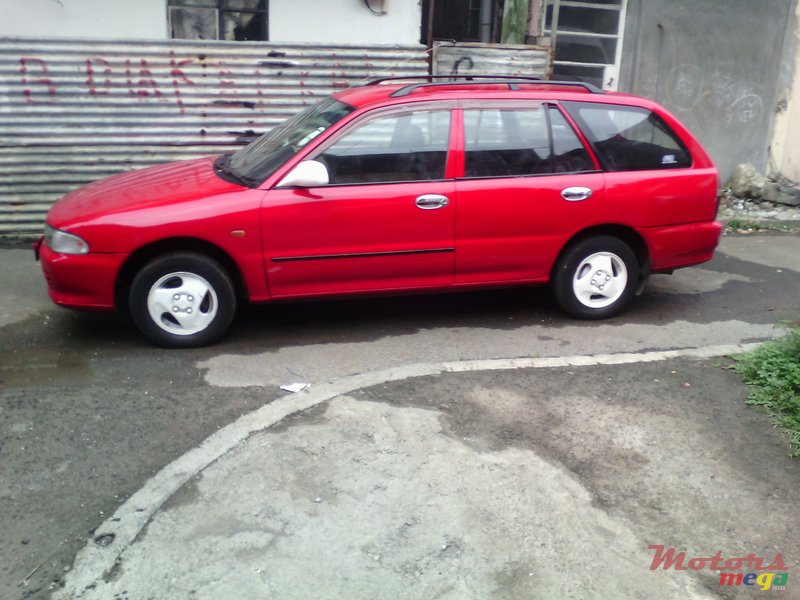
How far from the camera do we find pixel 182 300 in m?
5.56

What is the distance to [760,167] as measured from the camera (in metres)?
11.4

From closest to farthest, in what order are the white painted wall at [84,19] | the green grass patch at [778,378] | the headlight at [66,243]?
the green grass patch at [778,378] → the headlight at [66,243] → the white painted wall at [84,19]

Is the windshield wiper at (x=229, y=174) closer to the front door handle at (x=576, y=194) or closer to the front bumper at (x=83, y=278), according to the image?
the front bumper at (x=83, y=278)

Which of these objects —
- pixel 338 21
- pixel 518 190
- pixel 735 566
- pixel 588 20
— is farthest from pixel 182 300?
pixel 588 20

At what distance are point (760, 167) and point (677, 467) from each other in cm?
832

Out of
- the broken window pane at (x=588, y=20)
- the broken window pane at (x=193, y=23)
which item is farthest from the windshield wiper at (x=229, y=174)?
the broken window pane at (x=588, y=20)

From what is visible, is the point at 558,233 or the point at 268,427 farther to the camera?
the point at 558,233

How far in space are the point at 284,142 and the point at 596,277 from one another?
8.03 ft

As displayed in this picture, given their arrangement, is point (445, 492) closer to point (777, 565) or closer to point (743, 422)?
point (777, 565)

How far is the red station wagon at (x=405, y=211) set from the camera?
216 inches

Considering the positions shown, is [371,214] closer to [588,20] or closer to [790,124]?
[588,20]

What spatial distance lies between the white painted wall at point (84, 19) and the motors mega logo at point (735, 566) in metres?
7.27

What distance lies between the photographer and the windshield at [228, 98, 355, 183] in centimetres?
574

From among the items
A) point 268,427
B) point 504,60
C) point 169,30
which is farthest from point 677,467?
point 169,30
